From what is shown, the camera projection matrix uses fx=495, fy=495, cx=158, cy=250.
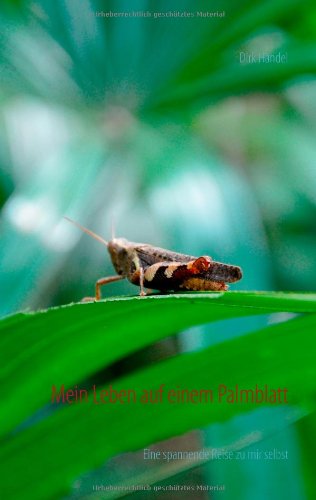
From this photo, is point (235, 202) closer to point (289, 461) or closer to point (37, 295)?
point (37, 295)

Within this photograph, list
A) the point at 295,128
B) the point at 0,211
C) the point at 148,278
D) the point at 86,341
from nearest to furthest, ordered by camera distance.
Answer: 1. the point at 86,341
2. the point at 148,278
3. the point at 0,211
4. the point at 295,128

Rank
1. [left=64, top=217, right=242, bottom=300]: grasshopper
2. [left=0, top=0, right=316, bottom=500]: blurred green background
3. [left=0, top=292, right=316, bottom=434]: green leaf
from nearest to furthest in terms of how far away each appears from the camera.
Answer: [left=0, top=292, right=316, bottom=434]: green leaf
[left=64, top=217, right=242, bottom=300]: grasshopper
[left=0, top=0, right=316, bottom=500]: blurred green background

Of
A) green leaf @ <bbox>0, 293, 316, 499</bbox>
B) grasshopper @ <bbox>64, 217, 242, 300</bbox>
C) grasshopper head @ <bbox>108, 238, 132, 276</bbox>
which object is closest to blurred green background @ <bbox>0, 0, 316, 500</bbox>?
grasshopper head @ <bbox>108, 238, 132, 276</bbox>

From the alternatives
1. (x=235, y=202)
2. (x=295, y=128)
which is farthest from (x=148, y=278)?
(x=295, y=128)

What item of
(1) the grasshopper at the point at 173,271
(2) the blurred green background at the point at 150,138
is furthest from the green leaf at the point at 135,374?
(2) the blurred green background at the point at 150,138

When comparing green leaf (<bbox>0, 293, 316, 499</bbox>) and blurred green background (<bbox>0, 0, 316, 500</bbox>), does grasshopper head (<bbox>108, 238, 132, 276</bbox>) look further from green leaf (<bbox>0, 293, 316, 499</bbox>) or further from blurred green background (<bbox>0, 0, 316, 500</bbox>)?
green leaf (<bbox>0, 293, 316, 499</bbox>)

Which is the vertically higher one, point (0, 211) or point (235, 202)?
point (235, 202)
